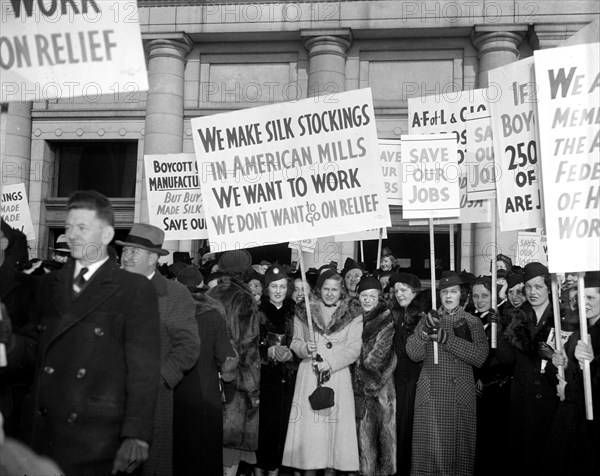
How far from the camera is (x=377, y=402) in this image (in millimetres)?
7062

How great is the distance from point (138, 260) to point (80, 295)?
1310 millimetres

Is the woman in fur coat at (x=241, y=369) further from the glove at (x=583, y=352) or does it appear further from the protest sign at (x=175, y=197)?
the protest sign at (x=175, y=197)

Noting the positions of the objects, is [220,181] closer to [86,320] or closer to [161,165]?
[86,320]

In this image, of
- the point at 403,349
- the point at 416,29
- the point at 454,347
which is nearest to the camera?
the point at 454,347

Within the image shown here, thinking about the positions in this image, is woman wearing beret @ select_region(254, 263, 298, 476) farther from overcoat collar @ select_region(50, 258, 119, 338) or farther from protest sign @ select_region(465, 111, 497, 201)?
overcoat collar @ select_region(50, 258, 119, 338)

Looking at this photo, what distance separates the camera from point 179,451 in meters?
5.66

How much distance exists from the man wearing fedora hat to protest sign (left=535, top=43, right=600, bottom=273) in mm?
2600

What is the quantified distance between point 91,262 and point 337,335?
3.30 meters

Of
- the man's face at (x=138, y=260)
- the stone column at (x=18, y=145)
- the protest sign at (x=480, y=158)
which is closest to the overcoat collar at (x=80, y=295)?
the man's face at (x=138, y=260)

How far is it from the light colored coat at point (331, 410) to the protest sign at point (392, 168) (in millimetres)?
3683

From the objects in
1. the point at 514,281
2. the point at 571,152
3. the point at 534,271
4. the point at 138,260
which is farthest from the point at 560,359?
the point at 138,260

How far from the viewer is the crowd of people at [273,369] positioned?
4023mm

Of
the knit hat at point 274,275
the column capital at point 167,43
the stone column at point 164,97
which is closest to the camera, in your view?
the knit hat at point 274,275

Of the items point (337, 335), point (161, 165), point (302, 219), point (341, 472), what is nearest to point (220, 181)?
point (302, 219)
